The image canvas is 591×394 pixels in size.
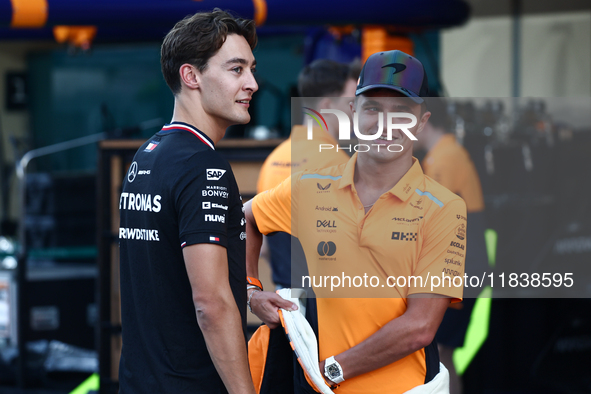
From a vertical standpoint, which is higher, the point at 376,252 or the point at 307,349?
the point at 376,252

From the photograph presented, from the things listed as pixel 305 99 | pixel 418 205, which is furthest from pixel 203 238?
pixel 305 99

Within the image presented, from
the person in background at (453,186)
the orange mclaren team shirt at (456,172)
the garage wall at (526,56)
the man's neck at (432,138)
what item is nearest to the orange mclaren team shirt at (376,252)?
the person in background at (453,186)

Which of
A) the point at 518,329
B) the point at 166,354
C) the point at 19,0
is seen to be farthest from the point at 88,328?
the point at 166,354

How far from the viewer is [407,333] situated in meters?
1.36

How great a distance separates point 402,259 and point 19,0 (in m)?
2.78

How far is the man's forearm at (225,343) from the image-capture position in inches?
52.1

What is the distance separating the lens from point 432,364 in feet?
4.81

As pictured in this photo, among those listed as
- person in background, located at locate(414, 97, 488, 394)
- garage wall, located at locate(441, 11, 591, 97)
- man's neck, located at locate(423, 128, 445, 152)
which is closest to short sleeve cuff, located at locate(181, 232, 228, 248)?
person in background, located at locate(414, 97, 488, 394)

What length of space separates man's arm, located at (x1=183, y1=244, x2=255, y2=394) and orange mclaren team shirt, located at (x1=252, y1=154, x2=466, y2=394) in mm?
249

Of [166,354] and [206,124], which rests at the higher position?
[206,124]

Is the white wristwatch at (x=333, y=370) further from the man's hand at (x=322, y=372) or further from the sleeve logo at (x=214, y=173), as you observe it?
the sleeve logo at (x=214, y=173)

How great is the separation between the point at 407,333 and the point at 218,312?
413 mm

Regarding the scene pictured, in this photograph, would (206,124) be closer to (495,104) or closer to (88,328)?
(88,328)

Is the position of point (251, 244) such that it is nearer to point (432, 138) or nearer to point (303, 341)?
point (303, 341)
